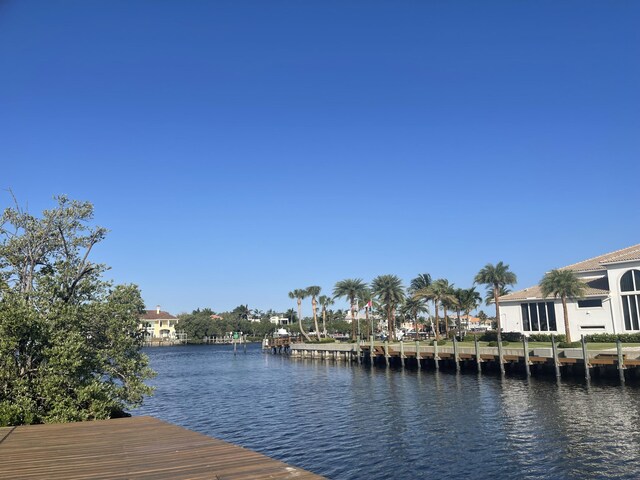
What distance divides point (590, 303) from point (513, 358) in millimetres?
18342

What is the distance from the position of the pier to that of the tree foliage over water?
3564 cm

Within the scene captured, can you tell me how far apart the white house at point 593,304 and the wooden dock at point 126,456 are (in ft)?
186

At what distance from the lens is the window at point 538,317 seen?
6328 centimetres

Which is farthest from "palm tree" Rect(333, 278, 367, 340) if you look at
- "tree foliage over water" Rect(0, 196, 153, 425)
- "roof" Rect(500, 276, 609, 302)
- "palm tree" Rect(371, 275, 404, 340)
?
"tree foliage over water" Rect(0, 196, 153, 425)

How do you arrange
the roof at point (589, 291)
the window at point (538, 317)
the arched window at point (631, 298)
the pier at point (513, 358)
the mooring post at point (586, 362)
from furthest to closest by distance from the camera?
the window at point (538, 317)
the roof at point (589, 291)
the arched window at point (631, 298)
the mooring post at point (586, 362)
the pier at point (513, 358)

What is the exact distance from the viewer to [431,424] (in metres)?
28.0

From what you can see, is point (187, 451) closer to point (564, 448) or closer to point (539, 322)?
point (564, 448)

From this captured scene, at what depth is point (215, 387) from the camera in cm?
5119

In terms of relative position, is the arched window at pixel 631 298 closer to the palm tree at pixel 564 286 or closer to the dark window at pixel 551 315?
the palm tree at pixel 564 286

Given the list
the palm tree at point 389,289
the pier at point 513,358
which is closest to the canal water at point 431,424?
the pier at point 513,358

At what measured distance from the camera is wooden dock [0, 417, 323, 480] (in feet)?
30.7

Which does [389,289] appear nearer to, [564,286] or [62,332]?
[564,286]

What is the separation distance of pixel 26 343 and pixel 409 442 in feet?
56.7

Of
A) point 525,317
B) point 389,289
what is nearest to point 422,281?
point 389,289
